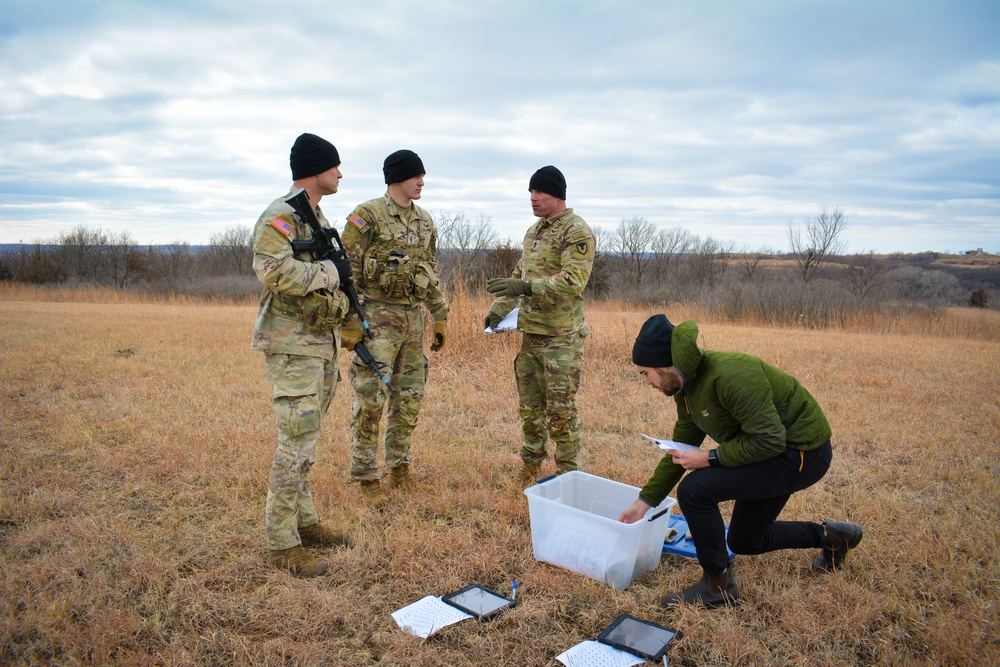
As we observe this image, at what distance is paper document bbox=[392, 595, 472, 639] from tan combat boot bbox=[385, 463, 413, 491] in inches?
58.0

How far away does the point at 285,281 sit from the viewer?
3188mm

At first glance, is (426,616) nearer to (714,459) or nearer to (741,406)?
(714,459)

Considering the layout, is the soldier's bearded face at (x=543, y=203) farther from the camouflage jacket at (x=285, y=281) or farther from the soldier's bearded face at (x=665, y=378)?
the soldier's bearded face at (x=665, y=378)

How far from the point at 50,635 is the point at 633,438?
15.3 feet

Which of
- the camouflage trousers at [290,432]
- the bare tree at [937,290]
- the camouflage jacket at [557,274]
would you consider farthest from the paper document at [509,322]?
the bare tree at [937,290]

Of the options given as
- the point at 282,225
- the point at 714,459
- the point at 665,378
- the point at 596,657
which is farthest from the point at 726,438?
the point at 282,225

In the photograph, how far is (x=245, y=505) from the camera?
4246 millimetres

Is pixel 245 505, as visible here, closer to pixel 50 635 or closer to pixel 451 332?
pixel 50 635

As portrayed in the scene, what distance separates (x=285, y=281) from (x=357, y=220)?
3.73ft

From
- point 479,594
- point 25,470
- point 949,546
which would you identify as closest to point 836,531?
point 949,546

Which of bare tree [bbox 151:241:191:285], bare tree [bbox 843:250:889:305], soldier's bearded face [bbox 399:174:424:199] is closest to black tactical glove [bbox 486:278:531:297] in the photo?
soldier's bearded face [bbox 399:174:424:199]

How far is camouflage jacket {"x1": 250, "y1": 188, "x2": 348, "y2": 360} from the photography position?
10.5 feet

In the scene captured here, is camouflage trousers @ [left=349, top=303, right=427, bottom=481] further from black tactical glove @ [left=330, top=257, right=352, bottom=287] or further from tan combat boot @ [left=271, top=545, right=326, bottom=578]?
tan combat boot @ [left=271, top=545, right=326, bottom=578]

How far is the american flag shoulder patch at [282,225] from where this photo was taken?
322 centimetres
